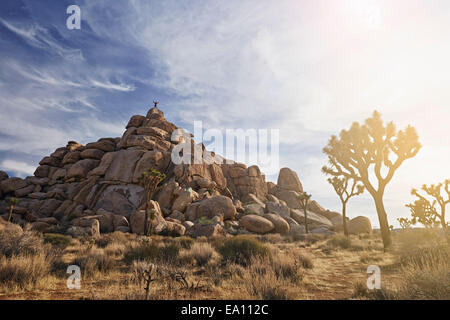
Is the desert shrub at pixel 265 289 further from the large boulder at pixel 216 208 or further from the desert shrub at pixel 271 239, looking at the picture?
the large boulder at pixel 216 208

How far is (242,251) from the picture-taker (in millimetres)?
10141

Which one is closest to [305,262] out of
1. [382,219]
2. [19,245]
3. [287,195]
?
[382,219]

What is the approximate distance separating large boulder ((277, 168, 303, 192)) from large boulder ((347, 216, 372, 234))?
69.9 feet

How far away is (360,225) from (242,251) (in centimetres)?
3144

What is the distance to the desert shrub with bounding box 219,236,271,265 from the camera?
9289mm

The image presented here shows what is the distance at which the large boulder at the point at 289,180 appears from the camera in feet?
186

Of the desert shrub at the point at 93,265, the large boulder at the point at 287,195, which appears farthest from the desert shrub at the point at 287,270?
the large boulder at the point at 287,195

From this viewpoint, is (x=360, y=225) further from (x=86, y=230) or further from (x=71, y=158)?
(x=71, y=158)

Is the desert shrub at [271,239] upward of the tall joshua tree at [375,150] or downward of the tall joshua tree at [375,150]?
downward

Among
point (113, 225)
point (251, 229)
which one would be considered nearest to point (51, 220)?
point (113, 225)

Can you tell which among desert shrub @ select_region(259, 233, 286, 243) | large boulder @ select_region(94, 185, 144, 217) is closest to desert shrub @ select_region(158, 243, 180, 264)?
desert shrub @ select_region(259, 233, 286, 243)

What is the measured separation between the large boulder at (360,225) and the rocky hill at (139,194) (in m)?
0.40

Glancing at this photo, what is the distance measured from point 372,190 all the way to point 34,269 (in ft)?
60.4
